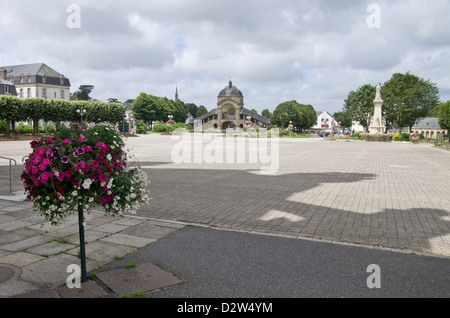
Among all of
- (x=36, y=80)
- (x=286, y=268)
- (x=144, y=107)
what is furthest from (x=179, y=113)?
(x=286, y=268)

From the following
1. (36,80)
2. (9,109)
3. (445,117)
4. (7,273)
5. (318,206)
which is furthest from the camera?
(36,80)

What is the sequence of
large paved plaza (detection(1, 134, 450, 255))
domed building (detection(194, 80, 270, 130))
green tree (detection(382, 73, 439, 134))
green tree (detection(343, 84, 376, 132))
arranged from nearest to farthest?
large paved plaza (detection(1, 134, 450, 255))
green tree (detection(382, 73, 439, 134))
green tree (detection(343, 84, 376, 132))
domed building (detection(194, 80, 270, 130))

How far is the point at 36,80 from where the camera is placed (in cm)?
8556

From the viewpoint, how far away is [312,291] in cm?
364

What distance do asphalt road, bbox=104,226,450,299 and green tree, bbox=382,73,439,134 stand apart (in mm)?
65965

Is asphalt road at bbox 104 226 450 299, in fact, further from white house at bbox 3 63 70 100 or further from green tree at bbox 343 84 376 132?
white house at bbox 3 63 70 100

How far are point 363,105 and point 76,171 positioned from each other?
3094 inches

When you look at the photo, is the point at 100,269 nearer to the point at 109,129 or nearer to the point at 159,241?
the point at 159,241

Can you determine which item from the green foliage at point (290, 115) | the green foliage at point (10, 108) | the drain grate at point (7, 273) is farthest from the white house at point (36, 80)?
the drain grate at point (7, 273)

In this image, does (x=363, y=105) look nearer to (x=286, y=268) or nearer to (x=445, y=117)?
(x=445, y=117)

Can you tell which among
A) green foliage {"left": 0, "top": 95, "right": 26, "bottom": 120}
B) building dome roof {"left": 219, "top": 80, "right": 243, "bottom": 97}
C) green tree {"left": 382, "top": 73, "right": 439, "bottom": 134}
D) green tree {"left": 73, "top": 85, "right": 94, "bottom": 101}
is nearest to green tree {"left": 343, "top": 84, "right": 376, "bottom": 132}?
green tree {"left": 382, "top": 73, "right": 439, "bottom": 134}

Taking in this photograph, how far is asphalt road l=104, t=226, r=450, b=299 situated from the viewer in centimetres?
366

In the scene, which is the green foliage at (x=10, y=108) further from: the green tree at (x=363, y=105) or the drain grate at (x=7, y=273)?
the green tree at (x=363, y=105)
